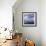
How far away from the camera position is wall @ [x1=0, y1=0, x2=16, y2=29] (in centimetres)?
480

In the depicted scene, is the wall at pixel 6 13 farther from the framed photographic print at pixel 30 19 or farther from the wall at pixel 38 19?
the framed photographic print at pixel 30 19

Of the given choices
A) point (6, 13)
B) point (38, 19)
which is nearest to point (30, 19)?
point (38, 19)

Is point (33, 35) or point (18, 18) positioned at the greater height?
point (18, 18)

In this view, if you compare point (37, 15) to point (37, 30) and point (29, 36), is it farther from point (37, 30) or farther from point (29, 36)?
point (29, 36)

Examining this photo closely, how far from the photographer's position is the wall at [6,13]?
15.8 ft

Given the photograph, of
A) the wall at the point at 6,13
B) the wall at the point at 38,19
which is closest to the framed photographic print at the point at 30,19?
the wall at the point at 38,19

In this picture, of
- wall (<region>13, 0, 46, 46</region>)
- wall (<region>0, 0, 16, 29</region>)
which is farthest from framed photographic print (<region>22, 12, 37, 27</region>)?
wall (<region>0, 0, 16, 29</region>)

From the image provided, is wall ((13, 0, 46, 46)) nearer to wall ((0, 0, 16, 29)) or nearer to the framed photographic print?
the framed photographic print

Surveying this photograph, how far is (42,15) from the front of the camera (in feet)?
18.8

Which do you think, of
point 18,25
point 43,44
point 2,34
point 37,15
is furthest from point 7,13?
point 43,44

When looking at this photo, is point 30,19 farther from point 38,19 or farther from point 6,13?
point 6,13

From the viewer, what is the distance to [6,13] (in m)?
4.85

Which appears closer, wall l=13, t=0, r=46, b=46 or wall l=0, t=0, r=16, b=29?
wall l=0, t=0, r=16, b=29

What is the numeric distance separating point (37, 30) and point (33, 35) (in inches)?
12.2
